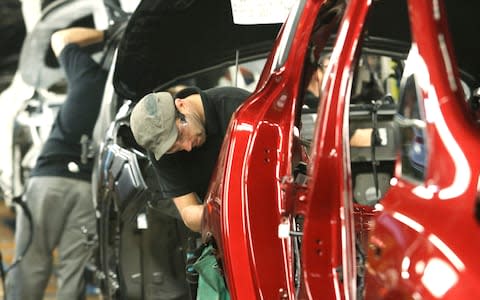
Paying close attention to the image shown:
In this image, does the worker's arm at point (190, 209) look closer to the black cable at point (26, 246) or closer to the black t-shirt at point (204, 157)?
the black t-shirt at point (204, 157)

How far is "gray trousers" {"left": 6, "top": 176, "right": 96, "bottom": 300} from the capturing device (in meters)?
3.12

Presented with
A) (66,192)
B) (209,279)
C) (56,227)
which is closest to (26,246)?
(56,227)

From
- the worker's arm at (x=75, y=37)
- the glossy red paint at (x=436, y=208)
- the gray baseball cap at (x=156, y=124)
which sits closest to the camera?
the glossy red paint at (x=436, y=208)

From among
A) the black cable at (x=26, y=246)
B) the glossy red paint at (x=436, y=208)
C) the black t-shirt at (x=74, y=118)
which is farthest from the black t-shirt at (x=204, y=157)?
the glossy red paint at (x=436, y=208)

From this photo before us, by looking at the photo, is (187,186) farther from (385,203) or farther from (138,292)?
(385,203)

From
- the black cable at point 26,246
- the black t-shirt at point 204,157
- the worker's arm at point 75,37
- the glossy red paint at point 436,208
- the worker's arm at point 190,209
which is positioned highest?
the glossy red paint at point 436,208

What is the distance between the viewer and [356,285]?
146 centimetres

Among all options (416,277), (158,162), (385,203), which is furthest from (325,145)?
(158,162)

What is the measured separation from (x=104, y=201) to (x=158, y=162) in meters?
0.41

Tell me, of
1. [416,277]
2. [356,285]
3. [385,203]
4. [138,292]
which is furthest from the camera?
[138,292]

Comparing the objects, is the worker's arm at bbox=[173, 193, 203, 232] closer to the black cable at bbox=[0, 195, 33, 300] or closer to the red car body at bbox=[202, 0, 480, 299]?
the red car body at bbox=[202, 0, 480, 299]

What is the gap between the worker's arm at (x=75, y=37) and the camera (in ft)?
10.1

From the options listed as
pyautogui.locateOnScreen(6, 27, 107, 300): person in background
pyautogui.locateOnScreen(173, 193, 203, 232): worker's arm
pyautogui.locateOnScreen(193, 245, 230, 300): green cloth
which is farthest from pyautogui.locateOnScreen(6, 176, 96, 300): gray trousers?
pyautogui.locateOnScreen(193, 245, 230, 300): green cloth

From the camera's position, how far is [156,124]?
8.61ft
